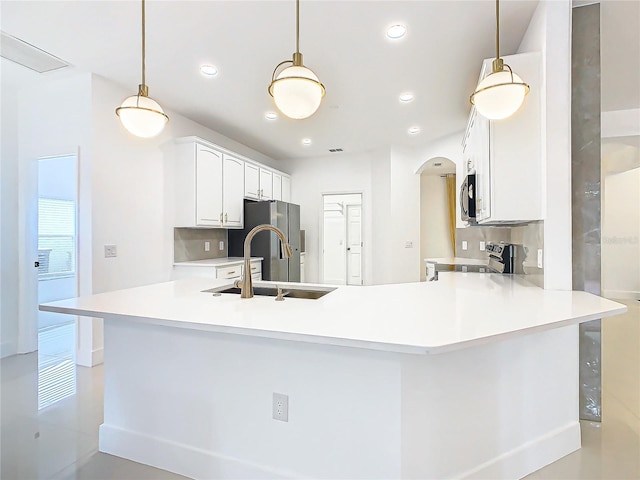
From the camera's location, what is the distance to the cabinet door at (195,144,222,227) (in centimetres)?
409

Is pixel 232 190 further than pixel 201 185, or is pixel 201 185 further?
pixel 232 190

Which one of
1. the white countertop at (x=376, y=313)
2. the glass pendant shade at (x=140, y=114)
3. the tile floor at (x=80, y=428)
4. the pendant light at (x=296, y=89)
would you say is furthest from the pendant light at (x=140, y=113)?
the tile floor at (x=80, y=428)

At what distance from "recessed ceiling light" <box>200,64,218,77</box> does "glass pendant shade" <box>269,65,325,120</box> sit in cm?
177

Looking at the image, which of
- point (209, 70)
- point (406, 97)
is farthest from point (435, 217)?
point (209, 70)

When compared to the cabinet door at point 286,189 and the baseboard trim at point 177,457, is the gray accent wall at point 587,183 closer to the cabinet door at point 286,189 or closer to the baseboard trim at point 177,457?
the baseboard trim at point 177,457

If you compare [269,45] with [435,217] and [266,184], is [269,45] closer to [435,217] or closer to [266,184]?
[266,184]

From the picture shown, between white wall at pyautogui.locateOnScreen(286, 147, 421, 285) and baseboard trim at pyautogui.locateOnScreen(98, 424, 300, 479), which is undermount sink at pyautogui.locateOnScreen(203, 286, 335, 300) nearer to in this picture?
baseboard trim at pyautogui.locateOnScreen(98, 424, 300, 479)

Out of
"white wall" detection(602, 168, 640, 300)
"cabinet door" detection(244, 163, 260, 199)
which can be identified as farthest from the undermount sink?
"white wall" detection(602, 168, 640, 300)

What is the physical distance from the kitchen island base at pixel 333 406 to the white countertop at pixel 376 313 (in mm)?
131

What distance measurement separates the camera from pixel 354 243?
7.94 metres

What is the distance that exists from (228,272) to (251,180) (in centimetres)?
159

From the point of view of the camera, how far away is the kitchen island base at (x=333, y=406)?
141 cm

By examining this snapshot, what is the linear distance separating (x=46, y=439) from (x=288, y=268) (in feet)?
12.1

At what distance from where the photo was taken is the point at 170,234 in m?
4.07
